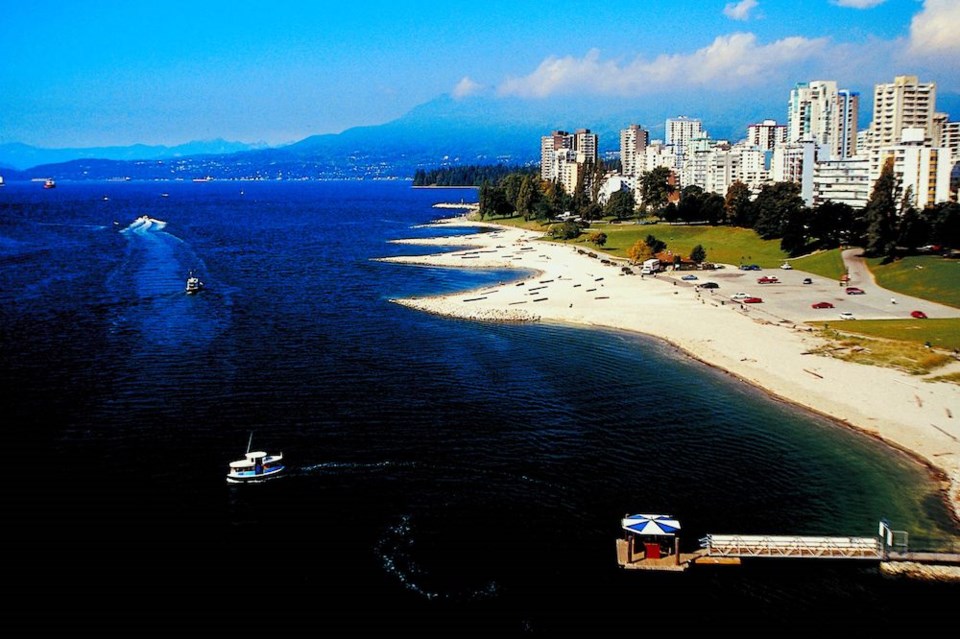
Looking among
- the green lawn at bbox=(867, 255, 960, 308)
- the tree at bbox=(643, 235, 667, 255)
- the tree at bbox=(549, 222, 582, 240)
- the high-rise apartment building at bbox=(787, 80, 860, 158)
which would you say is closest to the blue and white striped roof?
the green lawn at bbox=(867, 255, 960, 308)

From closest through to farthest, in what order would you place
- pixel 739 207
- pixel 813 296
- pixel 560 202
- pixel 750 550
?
pixel 750 550 → pixel 813 296 → pixel 739 207 → pixel 560 202

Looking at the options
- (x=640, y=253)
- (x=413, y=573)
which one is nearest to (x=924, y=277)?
(x=640, y=253)

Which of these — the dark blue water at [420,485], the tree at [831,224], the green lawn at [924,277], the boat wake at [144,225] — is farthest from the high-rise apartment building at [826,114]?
the dark blue water at [420,485]

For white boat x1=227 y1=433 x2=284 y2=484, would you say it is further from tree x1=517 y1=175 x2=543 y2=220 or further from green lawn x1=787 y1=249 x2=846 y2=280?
tree x1=517 y1=175 x2=543 y2=220

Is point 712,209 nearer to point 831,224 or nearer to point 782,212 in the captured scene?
point 782,212

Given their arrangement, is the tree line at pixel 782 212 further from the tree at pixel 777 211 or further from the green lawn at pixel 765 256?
the green lawn at pixel 765 256
